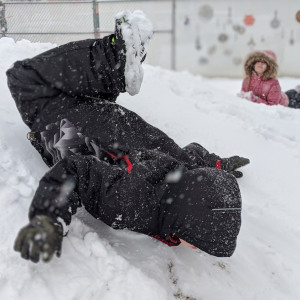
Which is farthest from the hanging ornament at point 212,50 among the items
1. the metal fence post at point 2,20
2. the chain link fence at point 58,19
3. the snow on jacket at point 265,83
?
the metal fence post at point 2,20

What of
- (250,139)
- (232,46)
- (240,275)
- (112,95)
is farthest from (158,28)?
(240,275)

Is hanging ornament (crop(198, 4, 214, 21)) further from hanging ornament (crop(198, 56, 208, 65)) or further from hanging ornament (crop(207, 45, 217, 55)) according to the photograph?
hanging ornament (crop(198, 56, 208, 65))

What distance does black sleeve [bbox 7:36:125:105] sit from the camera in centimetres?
179

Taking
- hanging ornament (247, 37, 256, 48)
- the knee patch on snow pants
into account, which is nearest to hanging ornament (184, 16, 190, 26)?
hanging ornament (247, 37, 256, 48)

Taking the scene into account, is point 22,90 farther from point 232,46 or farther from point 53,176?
point 232,46

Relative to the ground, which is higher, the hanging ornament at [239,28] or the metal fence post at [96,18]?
the metal fence post at [96,18]

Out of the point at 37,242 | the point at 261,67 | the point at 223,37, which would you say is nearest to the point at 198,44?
the point at 223,37

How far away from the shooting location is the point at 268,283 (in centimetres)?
177

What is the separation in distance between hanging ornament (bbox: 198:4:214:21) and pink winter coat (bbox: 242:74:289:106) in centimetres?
412

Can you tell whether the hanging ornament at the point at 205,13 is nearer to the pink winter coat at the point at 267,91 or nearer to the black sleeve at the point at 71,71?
the pink winter coat at the point at 267,91

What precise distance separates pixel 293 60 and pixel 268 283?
24.1 feet

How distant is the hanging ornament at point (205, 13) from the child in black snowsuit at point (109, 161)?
6.42 meters

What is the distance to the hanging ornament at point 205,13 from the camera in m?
7.86

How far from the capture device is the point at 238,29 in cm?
796
